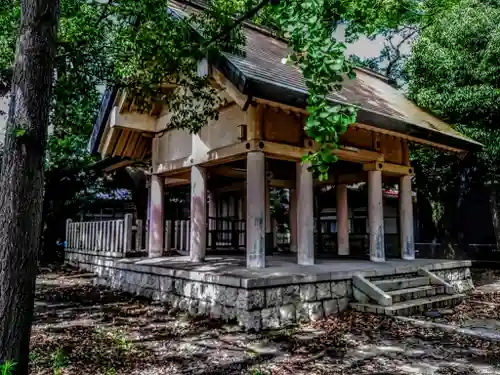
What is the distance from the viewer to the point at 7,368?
10.2 feet

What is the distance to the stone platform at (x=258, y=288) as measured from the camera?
584 cm

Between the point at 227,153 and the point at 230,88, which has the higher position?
the point at 230,88

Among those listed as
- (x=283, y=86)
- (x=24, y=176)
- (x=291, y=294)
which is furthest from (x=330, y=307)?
(x=24, y=176)

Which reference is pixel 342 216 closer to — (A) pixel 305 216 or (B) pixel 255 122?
(A) pixel 305 216

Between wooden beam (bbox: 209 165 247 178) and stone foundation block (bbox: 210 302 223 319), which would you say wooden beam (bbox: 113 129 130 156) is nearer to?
wooden beam (bbox: 209 165 247 178)

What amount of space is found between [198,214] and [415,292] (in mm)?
4356

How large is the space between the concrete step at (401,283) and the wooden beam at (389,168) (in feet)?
8.41

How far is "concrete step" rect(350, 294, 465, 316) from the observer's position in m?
6.38

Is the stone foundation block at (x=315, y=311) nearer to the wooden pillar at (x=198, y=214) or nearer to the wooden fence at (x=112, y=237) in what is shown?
the wooden pillar at (x=198, y=214)

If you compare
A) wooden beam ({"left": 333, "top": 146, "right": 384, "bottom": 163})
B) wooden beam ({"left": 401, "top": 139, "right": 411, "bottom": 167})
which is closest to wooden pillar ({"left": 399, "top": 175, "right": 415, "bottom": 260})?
wooden beam ({"left": 401, "top": 139, "right": 411, "bottom": 167})

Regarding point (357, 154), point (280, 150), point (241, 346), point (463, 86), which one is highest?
point (463, 86)

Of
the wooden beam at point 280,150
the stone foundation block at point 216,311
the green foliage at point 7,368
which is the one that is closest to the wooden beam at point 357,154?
the wooden beam at point 280,150

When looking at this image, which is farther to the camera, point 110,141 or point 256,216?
point 110,141

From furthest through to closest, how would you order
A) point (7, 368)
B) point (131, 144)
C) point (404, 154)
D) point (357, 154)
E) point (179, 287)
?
point (131, 144) < point (404, 154) < point (357, 154) < point (179, 287) < point (7, 368)
